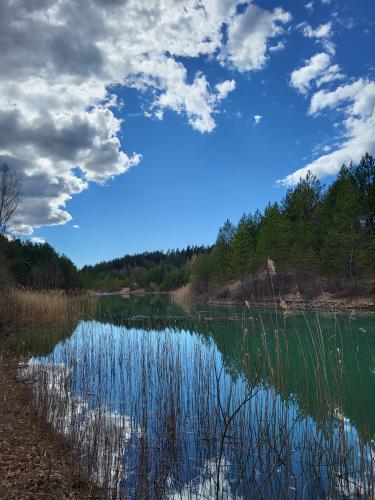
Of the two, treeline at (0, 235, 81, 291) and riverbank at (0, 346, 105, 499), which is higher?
treeline at (0, 235, 81, 291)

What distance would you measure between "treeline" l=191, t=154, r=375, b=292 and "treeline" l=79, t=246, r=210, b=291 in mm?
23211

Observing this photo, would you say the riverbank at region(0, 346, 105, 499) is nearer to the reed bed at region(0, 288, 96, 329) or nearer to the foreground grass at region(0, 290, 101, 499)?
the foreground grass at region(0, 290, 101, 499)

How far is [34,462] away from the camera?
4.05 m

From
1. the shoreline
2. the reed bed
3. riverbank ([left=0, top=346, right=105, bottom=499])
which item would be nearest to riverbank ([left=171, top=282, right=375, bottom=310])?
the shoreline

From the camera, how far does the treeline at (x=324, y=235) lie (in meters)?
30.9

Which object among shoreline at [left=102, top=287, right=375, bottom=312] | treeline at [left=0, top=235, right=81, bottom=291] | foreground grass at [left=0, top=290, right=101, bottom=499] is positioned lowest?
foreground grass at [left=0, top=290, right=101, bottom=499]

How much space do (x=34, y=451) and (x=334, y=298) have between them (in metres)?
31.5

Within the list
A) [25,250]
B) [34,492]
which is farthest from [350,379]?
[25,250]

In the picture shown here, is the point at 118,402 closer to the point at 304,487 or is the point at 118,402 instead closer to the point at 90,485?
the point at 90,485

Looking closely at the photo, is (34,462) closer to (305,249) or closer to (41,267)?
(305,249)

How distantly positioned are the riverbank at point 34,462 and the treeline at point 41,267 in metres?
28.8

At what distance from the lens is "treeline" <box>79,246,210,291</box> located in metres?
83.4

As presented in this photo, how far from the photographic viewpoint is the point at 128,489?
4039 millimetres

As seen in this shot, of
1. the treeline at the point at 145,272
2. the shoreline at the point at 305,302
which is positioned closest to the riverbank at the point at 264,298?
the shoreline at the point at 305,302
